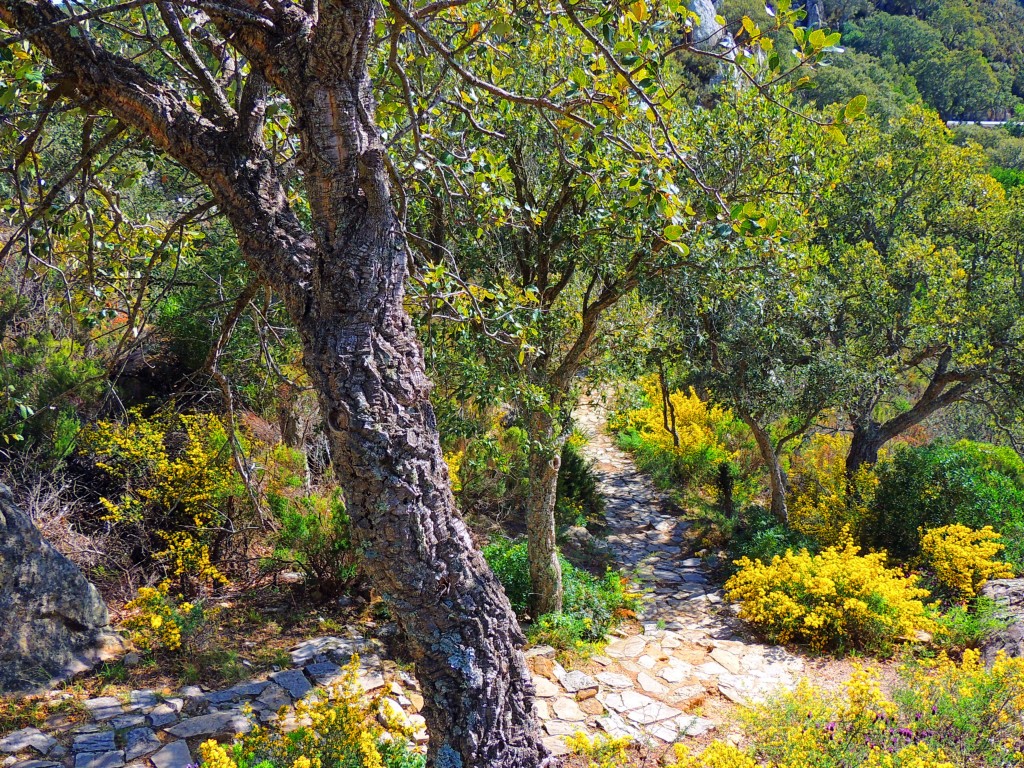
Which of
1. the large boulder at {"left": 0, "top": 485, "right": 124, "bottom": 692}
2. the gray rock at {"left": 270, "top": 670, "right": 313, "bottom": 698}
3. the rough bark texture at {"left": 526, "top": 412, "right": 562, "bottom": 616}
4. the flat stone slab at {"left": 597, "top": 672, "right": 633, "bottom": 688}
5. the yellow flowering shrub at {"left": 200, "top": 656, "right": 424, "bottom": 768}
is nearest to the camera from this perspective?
the yellow flowering shrub at {"left": 200, "top": 656, "right": 424, "bottom": 768}

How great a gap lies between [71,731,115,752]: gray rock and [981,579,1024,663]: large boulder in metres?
5.59

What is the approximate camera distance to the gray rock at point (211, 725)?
3.83 meters

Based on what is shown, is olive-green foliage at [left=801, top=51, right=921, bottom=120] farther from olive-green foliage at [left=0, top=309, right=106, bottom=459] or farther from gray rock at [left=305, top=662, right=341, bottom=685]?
gray rock at [left=305, top=662, right=341, bottom=685]

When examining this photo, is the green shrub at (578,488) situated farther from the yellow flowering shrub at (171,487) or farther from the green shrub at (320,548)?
the yellow flowering shrub at (171,487)

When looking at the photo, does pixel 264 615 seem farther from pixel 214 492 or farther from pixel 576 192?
pixel 576 192

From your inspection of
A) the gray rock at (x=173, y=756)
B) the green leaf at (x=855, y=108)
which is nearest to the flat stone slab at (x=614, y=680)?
the gray rock at (x=173, y=756)

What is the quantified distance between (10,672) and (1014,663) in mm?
6014

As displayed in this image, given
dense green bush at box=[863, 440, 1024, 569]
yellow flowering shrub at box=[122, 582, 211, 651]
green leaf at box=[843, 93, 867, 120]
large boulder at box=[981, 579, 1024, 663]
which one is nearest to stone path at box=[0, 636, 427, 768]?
yellow flowering shrub at box=[122, 582, 211, 651]

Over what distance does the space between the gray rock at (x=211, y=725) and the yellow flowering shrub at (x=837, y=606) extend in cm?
441

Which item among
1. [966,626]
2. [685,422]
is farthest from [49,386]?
[685,422]

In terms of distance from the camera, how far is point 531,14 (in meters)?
3.60

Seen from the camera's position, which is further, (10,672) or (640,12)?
(10,672)

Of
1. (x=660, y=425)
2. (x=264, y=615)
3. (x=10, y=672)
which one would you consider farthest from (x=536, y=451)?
(x=660, y=425)

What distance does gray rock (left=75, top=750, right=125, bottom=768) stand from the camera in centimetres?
346
